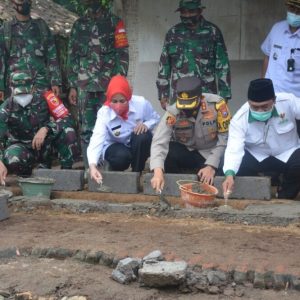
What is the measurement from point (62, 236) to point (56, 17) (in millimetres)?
6604

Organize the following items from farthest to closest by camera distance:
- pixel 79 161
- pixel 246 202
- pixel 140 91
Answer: pixel 140 91, pixel 79 161, pixel 246 202

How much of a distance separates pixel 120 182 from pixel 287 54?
2109 mm

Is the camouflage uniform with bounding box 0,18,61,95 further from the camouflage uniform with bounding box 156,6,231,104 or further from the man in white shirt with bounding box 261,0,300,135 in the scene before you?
the man in white shirt with bounding box 261,0,300,135

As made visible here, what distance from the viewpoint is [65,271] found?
4223 mm

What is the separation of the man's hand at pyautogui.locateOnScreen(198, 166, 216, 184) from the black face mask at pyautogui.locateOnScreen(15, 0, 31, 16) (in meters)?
2.93

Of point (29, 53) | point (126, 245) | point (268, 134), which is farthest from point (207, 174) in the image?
point (29, 53)

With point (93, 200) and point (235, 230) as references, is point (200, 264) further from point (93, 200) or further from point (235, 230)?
point (93, 200)

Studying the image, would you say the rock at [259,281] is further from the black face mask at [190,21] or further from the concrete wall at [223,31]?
the concrete wall at [223,31]

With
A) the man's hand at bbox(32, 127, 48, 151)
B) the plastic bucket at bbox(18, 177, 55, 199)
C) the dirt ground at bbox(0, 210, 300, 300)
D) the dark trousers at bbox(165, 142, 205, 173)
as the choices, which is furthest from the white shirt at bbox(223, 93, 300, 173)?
the man's hand at bbox(32, 127, 48, 151)

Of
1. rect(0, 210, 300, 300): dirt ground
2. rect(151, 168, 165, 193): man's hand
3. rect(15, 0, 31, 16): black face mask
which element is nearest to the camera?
rect(0, 210, 300, 300): dirt ground

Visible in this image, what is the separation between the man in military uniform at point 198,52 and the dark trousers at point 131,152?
2.14 feet

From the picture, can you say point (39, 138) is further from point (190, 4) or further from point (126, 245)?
point (126, 245)

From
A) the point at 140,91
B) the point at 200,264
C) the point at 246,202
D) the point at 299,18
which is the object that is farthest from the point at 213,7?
the point at 200,264

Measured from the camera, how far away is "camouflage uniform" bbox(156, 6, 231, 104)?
22.5 feet
